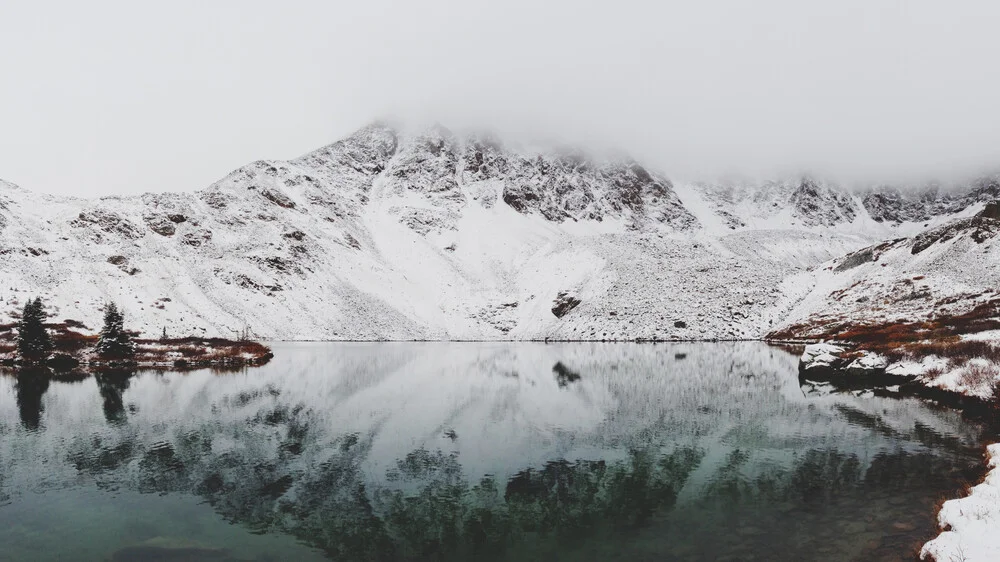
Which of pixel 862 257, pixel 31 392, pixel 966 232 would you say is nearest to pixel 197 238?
pixel 31 392

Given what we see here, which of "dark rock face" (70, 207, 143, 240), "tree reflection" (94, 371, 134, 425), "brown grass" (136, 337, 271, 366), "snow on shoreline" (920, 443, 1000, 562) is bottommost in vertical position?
"brown grass" (136, 337, 271, 366)

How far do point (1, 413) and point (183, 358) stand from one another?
32350mm

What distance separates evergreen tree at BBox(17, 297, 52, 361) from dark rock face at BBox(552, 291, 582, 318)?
91.3 metres

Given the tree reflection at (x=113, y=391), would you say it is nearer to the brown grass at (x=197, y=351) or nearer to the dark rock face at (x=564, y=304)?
the brown grass at (x=197, y=351)

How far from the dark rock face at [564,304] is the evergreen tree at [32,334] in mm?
91258

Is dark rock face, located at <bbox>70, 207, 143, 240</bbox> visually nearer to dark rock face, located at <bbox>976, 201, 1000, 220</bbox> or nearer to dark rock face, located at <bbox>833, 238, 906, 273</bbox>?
dark rock face, located at <bbox>833, 238, 906, 273</bbox>

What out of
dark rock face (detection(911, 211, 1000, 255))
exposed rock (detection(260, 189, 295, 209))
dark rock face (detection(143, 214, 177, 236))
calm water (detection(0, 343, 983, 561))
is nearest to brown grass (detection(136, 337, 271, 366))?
calm water (detection(0, 343, 983, 561))

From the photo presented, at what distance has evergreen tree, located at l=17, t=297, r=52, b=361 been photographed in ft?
190

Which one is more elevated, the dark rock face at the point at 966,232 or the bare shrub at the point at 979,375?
the dark rock face at the point at 966,232

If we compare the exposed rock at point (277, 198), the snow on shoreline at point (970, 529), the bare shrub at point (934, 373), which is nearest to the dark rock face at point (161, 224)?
the exposed rock at point (277, 198)

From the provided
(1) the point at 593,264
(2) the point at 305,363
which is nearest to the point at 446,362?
(2) the point at 305,363

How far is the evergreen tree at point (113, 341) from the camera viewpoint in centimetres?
6216

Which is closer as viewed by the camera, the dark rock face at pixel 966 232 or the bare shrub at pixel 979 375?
the bare shrub at pixel 979 375

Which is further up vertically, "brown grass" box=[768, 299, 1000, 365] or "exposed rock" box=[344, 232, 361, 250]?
"exposed rock" box=[344, 232, 361, 250]
